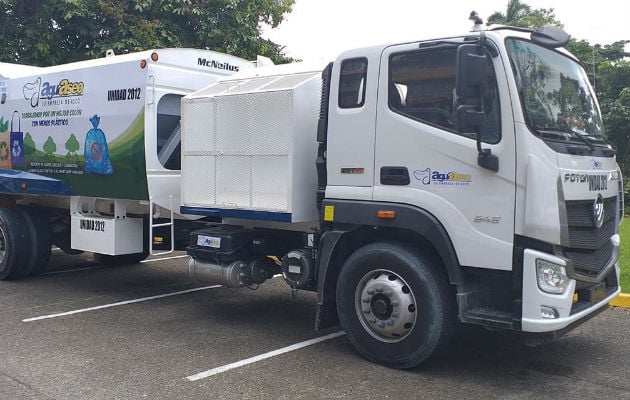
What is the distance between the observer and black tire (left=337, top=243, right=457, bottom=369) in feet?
16.2

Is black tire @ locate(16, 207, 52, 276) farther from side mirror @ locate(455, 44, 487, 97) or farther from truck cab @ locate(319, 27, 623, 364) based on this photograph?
side mirror @ locate(455, 44, 487, 97)

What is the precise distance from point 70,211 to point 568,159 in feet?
21.0

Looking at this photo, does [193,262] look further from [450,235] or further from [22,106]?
[22,106]

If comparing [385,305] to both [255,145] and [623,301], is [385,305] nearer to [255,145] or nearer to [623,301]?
[255,145]

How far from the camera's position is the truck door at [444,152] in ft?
15.2

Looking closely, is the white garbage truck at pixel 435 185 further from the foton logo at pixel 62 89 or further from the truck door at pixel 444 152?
the foton logo at pixel 62 89

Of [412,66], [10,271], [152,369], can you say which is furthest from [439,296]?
[10,271]

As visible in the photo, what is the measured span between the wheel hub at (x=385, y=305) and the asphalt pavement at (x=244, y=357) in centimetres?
34

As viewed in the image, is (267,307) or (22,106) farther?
(22,106)

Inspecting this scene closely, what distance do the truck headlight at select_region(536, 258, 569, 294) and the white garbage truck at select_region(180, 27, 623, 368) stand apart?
0.01 metres

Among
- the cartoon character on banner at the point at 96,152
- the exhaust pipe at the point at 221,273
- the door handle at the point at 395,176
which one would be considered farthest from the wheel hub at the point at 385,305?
the cartoon character on banner at the point at 96,152

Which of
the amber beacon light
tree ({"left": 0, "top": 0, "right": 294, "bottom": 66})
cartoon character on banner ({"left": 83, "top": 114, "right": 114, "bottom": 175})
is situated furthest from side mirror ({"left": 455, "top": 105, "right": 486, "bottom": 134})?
tree ({"left": 0, "top": 0, "right": 294, "bottom": 66})

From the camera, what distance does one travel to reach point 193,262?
670cm

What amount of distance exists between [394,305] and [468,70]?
6.39 feet
